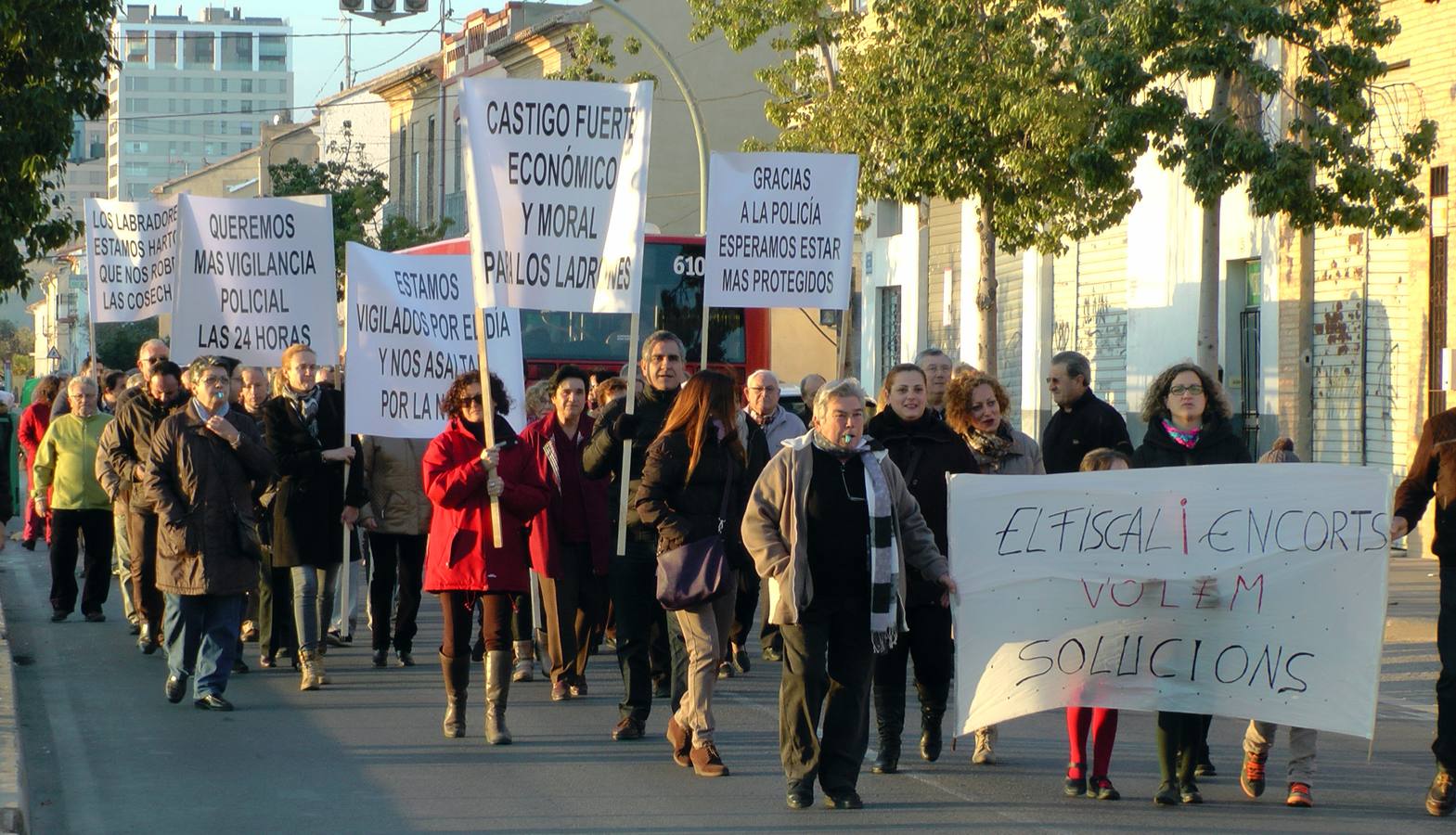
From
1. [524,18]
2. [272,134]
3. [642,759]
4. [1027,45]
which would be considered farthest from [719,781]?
[272,134]

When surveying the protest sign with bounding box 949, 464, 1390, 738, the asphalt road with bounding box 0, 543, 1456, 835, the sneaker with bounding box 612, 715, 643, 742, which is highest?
the protest sign with bounding box 949, 464, 1390, 738

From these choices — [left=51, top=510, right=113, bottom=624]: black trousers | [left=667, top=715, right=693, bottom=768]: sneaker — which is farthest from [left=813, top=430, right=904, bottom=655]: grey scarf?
[left=51, top=510, right=113, bottom=624]: black trousers

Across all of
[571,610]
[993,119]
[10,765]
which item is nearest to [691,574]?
[571,610]

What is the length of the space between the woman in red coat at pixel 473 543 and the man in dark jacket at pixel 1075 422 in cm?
280

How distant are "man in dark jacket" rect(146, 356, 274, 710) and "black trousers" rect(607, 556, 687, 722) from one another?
221cm

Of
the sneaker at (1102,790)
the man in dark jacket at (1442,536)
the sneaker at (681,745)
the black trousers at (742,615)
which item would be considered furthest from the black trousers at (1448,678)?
the black trousers at (742,615)

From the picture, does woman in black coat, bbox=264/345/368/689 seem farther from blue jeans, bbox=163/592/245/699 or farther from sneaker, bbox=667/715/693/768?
sneaker, bbox=667/715/693/768

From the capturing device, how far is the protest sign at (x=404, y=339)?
454 inches

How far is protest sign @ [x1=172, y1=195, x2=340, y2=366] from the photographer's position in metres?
13.7

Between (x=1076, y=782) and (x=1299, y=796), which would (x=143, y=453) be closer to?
(x=1076, y=782)

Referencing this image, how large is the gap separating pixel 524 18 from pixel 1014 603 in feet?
163

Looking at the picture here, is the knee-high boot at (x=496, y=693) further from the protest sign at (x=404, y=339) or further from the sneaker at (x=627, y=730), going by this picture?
the protest sign at (x=404, y=339)

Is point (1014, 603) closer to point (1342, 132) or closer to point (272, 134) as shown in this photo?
point (1342, 132)

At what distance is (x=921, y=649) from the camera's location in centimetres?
888
